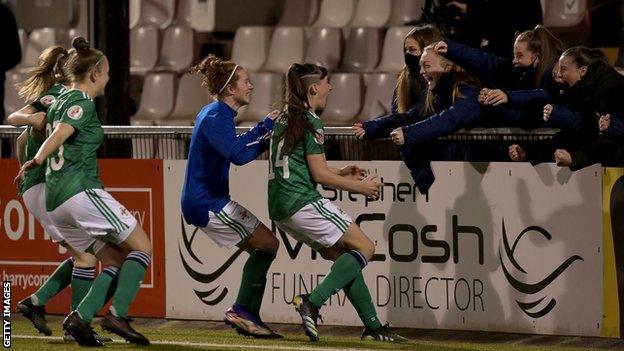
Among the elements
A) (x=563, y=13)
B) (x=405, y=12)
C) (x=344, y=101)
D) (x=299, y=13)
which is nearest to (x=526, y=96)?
(x=563, y=13)

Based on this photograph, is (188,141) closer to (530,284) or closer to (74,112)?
(74,112)

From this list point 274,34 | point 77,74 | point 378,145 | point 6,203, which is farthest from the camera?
point 274,34

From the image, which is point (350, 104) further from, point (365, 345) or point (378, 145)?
point (365, 345)

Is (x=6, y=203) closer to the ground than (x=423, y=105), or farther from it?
closer to the ground

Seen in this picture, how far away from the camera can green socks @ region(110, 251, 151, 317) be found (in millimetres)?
8586

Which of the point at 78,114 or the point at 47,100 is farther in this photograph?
the point at 47,100

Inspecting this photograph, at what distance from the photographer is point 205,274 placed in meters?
10.5

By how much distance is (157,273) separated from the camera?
10.6 m

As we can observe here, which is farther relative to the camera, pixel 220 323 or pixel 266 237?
pixel 220 323

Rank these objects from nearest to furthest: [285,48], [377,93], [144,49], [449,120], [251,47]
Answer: [449,120]
[377,93]
[285,48]
[251,47]
[144,49]

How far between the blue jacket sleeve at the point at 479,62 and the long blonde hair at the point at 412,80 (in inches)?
15.0

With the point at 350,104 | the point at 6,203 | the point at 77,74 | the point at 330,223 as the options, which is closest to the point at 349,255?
the point at 330,223

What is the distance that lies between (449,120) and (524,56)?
1.88 feet

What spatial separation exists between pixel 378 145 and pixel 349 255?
1363 millimetres
